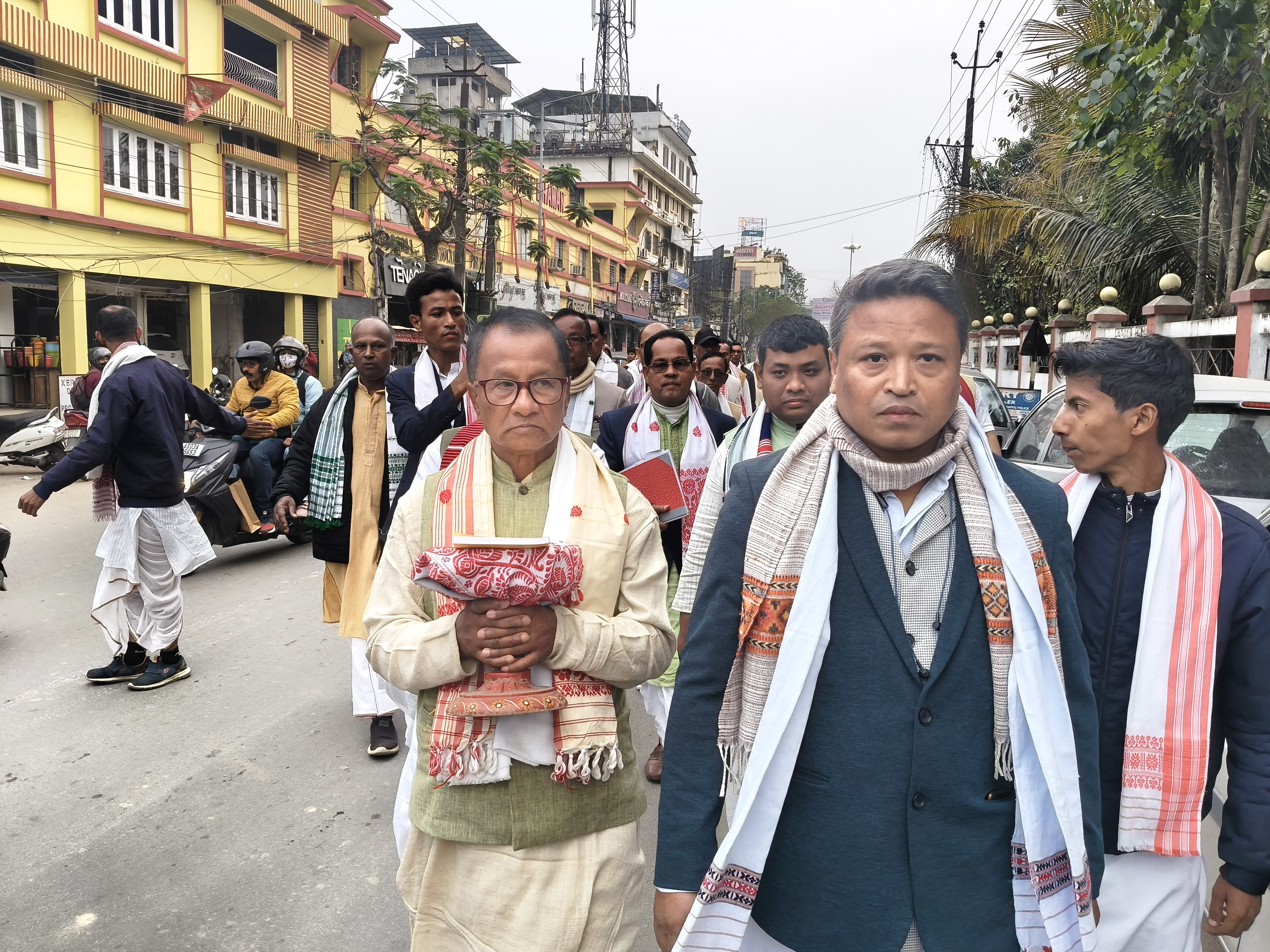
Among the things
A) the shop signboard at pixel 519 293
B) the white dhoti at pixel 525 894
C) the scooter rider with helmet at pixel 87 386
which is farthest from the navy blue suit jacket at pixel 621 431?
the shop signboard at pixel 519 293

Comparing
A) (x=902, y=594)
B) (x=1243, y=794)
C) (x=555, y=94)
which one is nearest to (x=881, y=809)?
(x=902, y=594)

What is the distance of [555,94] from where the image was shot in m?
66.4

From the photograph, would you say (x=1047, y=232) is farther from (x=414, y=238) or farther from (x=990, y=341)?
(x=414, y=238)

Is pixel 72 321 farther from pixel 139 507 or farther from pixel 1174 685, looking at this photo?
pixel 1174 685

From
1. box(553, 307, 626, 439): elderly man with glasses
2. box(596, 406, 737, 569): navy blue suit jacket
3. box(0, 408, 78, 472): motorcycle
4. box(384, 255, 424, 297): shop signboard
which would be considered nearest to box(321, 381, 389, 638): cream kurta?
box(553, 307, 626, 439): elderly man with glasses

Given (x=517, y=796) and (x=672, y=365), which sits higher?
(x=672, y=365)

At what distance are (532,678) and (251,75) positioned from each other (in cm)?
2494

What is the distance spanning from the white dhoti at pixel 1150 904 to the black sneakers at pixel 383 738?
306cm

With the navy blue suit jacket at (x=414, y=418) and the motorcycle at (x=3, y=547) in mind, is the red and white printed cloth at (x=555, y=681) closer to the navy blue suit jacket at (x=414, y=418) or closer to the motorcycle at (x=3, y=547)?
the navy blue suit jacket at (x=414, y=418)

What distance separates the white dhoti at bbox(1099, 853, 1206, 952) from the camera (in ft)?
7.24

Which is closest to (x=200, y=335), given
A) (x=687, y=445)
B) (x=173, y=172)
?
(x=173, y=172)

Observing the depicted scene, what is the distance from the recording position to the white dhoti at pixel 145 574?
16.7ft

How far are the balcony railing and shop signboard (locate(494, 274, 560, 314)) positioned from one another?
32.3 feet

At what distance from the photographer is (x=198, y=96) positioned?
2095 centimetres
